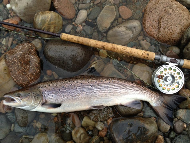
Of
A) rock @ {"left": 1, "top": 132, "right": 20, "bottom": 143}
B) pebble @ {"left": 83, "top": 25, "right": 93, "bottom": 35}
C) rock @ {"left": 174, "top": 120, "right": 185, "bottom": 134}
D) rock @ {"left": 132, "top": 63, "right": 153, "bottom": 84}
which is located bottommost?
rock @ {"left": 1, "top": 132, "right": 20, "bottom": 143}

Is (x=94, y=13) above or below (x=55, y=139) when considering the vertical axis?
above

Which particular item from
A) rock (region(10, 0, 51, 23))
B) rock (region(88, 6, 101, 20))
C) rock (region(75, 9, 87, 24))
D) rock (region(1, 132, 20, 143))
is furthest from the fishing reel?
rock (region(1, 132, 20, 143))

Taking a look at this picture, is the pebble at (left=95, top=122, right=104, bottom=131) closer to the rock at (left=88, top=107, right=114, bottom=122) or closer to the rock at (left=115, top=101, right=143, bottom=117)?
the rock at (left=88, top=107, right=114, bottom=122)

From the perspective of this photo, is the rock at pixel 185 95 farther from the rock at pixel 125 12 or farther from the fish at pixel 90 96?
the rock at pixel 125 12

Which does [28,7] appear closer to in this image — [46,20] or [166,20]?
[46,20]

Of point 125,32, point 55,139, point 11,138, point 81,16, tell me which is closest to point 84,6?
point 81,16
